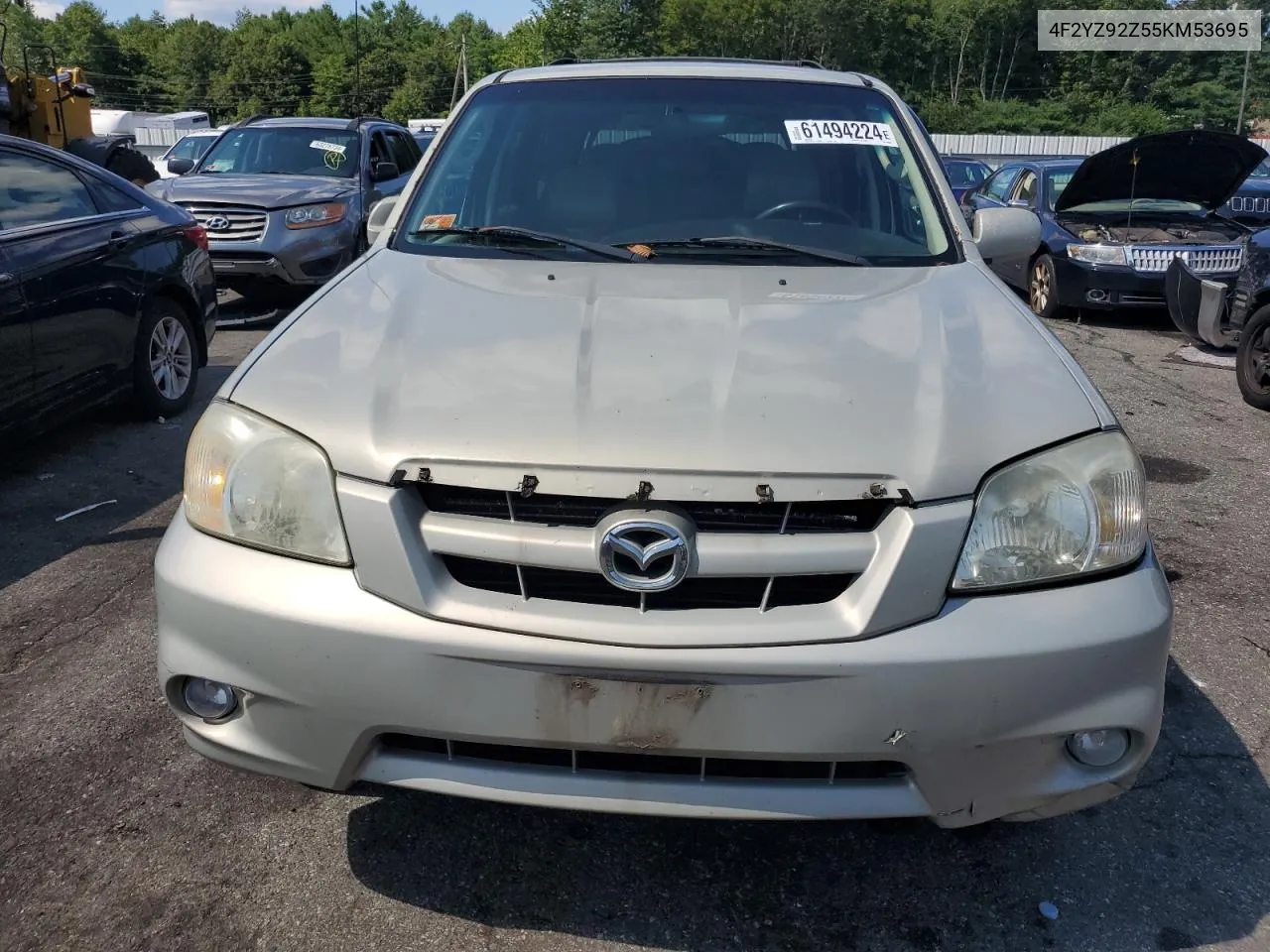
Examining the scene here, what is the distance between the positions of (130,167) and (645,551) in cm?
1287

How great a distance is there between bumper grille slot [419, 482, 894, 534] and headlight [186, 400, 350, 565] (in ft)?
0.70

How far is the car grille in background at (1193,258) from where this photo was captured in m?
9.32

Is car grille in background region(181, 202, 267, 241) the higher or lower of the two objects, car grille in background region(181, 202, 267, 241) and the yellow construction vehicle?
the lower

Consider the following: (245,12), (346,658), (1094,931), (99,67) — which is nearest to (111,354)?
(346,658)

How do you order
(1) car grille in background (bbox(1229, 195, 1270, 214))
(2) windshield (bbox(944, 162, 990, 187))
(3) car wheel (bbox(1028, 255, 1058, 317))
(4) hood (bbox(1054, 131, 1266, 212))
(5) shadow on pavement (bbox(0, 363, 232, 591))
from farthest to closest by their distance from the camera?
(2) windshield (bbox(944, 162, 990, 187)) < (1) car grille in background (bbox(1229, 195, 1270, 214)) < (3) car wheel (bbox(1028, 255, 1058, 317)) < (4) hood (bbox(1054, 131, 1266, 212)) < (5) shadow on pavement (bbox(0, 363, 232, 591))

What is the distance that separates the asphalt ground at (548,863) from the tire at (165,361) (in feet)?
8.85

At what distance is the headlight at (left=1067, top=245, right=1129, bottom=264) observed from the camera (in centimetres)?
948

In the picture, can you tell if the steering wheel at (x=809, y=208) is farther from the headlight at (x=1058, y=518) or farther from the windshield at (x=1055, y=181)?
the windshield at (x=1055, y=181)

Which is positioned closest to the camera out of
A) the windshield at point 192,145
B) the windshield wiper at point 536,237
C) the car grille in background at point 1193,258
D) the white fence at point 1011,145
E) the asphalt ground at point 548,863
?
the asphalt ground at point 548,863

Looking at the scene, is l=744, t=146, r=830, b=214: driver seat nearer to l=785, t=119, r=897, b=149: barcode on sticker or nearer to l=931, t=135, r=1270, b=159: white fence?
l=785, t=119, r=897, b=149: barcode on sticker

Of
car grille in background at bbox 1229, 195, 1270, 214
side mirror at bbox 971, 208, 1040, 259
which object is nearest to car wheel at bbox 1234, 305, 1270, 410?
side mirror at bbox 971, 208, 1040, 259

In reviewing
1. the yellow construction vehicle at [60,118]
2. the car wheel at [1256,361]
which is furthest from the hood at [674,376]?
the yellow construction vehicle at [60,118]

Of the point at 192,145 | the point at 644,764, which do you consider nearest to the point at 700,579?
the point at 644,764

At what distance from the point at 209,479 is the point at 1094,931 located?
203cm
